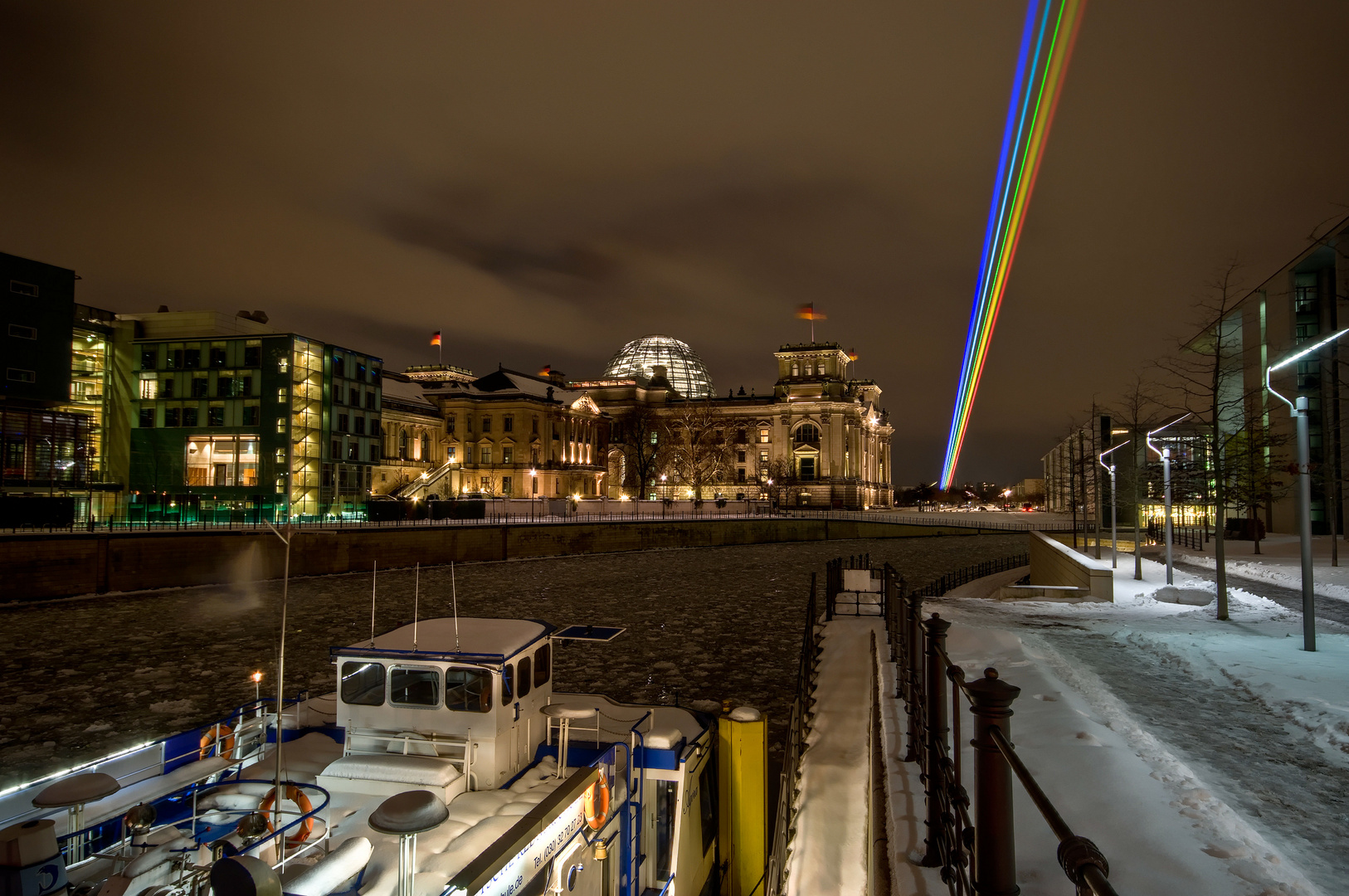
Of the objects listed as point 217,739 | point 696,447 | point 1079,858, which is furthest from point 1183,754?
point 696,447

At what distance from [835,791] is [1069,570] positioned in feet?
69.5

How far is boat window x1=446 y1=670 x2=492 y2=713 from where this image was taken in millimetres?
10016

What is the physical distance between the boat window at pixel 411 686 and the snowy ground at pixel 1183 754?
6068 mm

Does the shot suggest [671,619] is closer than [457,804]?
No

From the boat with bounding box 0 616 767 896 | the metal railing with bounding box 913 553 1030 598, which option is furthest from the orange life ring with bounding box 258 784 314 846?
the metal railing with bounding box 913 553 1030 598

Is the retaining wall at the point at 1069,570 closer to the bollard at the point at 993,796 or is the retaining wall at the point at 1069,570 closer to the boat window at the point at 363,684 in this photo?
the boat window at the point at 363,684

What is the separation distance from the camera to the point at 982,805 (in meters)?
3.75

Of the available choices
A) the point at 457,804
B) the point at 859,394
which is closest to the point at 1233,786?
the point at 457,804

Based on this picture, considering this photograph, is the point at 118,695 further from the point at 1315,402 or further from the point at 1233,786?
the point at 1315,402

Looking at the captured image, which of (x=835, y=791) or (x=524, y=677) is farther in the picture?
(x=524, y=677)

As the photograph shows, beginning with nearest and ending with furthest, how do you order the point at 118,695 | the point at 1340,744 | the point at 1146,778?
1. the point at 1146,778
2. the point at 1340,744
3. the point at 118,695

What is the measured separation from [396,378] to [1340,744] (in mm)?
95796

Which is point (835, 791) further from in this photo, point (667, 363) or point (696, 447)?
point (667, 363)

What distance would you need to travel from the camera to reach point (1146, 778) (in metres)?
6.39
